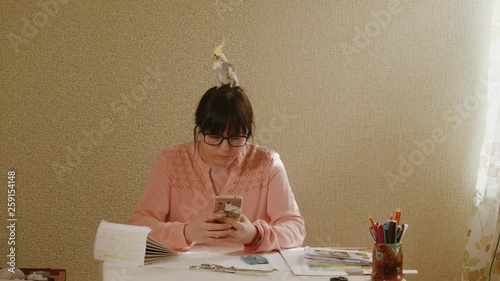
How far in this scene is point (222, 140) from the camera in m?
2.20

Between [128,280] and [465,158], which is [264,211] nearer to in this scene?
[128,280]

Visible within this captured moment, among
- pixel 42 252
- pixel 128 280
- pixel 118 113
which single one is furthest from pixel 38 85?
pixel 128 280

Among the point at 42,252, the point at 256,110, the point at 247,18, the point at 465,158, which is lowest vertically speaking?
the point at 42,252

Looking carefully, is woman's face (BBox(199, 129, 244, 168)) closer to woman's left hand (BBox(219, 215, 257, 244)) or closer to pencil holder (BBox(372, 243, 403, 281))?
woman's left hand (BBox(219, 215, 257, 244))

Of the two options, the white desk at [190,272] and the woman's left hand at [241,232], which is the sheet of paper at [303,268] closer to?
the white desk at [190,272]

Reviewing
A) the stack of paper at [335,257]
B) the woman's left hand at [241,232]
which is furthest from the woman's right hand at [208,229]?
the stack of paper at [335,257]

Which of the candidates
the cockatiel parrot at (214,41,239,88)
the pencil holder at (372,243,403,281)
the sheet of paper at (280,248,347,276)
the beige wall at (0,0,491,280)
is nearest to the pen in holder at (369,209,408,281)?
the pencil holder at (372,243,403,281)

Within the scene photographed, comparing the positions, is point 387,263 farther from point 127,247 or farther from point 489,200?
point 489,200

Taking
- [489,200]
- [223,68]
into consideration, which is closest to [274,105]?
[223,68]

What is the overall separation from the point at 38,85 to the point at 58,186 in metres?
0.45

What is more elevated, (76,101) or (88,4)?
(88,4)

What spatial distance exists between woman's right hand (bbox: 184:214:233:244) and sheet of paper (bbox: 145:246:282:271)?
1.9 inches

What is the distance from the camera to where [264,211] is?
236 centimetres

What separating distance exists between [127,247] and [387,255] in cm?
69
